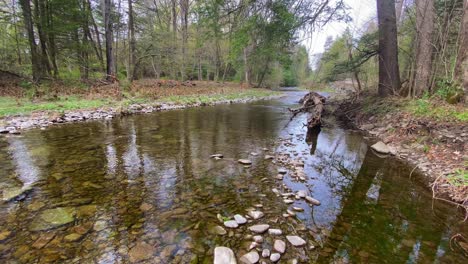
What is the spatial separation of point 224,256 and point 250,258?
0.23m

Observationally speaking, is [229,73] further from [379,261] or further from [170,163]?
[379,261]

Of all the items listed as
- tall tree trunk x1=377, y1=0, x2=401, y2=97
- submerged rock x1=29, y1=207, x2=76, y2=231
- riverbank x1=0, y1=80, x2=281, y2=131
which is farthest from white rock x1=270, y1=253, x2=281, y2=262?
tall tree trunk x1=377, y1=0, x2=401, y2=97

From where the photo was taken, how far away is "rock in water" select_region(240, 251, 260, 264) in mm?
1931

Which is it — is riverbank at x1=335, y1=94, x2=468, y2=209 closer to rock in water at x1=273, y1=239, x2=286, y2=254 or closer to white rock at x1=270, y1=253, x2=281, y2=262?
rock in water at x1=273, y1=239, x2=286, y2=254

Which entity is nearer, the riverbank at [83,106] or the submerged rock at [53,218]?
the submerged rock at [53,218]

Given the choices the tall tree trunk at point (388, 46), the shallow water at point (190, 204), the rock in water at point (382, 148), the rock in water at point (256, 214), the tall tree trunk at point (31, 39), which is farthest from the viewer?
the tall tree trunk at point (31, 39)

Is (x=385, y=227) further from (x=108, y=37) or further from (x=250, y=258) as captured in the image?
(x=108, y=37)

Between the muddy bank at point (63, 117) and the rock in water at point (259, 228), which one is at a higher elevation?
the muddy bank at point (63, 117)

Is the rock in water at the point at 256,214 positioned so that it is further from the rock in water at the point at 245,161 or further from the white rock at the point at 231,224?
the rock in water at the point at 245,161

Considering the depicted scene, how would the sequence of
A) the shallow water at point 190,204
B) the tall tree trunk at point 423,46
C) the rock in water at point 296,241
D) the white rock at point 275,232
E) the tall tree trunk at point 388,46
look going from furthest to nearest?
the tall tree trunk at point 388,46 < the tall tree trunk at point 423,46 < the white rock at point 275,232 < the rock in water at point 296,241 < the shallow water at point 190,204

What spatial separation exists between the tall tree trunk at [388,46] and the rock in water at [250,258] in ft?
27.1

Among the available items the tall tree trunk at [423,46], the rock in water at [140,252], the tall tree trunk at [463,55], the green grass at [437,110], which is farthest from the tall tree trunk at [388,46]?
the rock in water at [140,252]

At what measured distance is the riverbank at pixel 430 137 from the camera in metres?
3.42

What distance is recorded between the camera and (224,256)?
1.94 m
